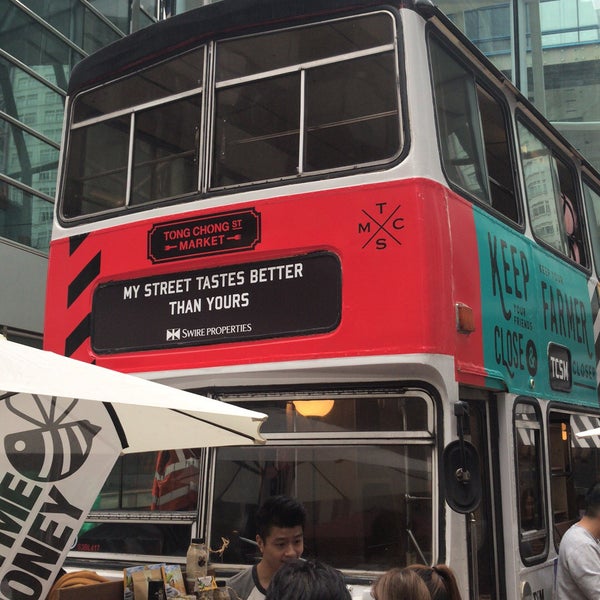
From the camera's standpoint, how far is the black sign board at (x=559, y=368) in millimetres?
6219

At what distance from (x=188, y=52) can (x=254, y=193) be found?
1.17 meters

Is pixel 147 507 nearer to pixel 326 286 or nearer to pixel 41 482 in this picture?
pixel 326 286

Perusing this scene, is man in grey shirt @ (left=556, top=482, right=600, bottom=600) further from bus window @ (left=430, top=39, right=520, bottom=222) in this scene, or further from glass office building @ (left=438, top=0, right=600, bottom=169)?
glass office building @ (left=438, top=0, right=600, bottom=169)

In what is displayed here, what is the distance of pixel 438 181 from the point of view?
16.3 feet

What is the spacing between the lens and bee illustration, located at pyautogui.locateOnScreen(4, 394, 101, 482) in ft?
11.4

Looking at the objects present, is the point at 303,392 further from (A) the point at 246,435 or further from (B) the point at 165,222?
(B) the point at 165,222

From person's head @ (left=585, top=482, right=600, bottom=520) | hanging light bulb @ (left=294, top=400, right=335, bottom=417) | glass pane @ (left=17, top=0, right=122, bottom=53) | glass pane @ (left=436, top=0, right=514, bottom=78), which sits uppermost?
glass pane @ (left=436, top=0, right=514, bottom=78)

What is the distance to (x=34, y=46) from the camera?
13383 millimetres

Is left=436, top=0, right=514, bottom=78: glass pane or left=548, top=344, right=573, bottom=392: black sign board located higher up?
left=436, top=0, right=514, bottom=78: glass pane

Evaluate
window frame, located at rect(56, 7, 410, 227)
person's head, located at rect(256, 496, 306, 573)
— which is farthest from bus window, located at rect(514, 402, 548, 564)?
window frame, located at rect(56, 7, 410, 227)

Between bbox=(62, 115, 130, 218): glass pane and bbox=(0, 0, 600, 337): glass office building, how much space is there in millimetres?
6087

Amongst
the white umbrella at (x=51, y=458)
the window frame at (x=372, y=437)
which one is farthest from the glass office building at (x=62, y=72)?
the white umbrella at (x=51, y=458)

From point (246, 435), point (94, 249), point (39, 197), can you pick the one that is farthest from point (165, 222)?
point (39, 197)

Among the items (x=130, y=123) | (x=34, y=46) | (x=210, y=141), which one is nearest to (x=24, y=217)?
(x=34, y=46)
